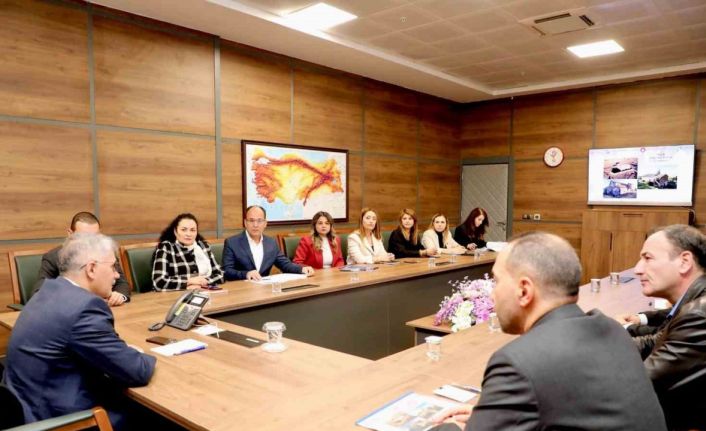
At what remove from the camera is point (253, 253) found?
14.0ft

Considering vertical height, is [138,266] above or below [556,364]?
below

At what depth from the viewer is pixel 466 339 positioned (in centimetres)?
228

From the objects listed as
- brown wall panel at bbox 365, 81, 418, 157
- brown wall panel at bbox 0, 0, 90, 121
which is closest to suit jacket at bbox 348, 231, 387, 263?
brown wall panel at bbox 365, 81, 418, 157

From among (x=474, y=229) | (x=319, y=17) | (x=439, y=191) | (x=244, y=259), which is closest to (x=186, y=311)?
(x=244, y=259)

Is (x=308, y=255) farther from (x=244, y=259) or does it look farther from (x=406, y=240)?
(x=406, y=240)

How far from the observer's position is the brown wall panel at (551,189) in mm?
7348

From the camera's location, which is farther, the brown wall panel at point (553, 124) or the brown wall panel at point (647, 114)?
the brown wall panel at point (553, 124)

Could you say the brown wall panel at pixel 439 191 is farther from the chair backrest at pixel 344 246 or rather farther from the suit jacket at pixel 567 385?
the suit jacket at pixel 567 385

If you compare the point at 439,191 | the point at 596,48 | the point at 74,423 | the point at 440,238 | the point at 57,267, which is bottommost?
the point at 74,423

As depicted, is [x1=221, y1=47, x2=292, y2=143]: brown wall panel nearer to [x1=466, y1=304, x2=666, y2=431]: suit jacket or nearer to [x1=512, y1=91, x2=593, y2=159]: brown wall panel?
[x1=512, y1=91, x2=593, y2=159]: brown wall panel

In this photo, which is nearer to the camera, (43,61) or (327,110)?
(43,61)

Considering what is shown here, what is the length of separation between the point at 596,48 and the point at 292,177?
3972 millimetres

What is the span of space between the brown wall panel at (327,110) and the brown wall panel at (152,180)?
1.38m

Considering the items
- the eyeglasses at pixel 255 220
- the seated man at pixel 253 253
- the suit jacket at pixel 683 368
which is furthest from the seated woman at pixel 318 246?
the suit jacket at pixel 683 368
